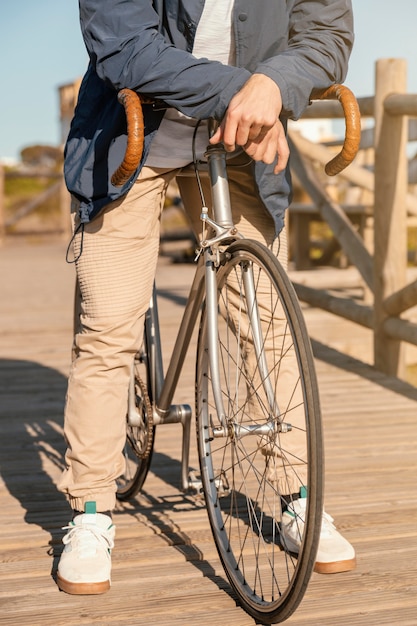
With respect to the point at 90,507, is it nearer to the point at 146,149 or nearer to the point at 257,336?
the point at 257,336

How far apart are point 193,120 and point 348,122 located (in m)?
0.39

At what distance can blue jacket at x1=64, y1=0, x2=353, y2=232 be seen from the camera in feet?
7.11

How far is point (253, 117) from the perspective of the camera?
82.7 inches

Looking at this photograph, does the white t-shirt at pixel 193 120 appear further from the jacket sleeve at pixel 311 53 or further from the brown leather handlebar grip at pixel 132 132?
the brown leather handlebar grip at pixel 132 132

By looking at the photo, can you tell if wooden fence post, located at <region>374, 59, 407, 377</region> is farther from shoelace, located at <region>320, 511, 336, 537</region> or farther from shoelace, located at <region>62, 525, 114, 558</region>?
shoelace, located at <region>62, 525, 114, 558</region>

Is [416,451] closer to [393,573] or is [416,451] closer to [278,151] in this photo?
[393,573]

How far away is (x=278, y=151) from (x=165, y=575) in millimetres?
1009

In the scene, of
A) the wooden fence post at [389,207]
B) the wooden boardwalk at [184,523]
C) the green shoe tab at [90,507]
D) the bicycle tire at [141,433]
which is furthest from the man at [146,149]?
the wooden fence post at [389,207]

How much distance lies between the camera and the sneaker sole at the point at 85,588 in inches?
93.7

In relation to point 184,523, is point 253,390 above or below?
above

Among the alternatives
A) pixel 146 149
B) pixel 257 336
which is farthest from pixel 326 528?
pixel 146 149

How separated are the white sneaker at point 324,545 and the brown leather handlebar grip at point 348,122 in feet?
2.55

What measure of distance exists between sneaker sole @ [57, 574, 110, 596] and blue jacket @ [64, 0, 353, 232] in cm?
80

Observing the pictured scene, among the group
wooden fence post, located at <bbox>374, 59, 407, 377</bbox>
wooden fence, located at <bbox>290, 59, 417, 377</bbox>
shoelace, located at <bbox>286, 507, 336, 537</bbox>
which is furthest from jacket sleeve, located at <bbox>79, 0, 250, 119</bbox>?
wooden fence post, located at <bbox>374, 59, 407, 377</bbox>
